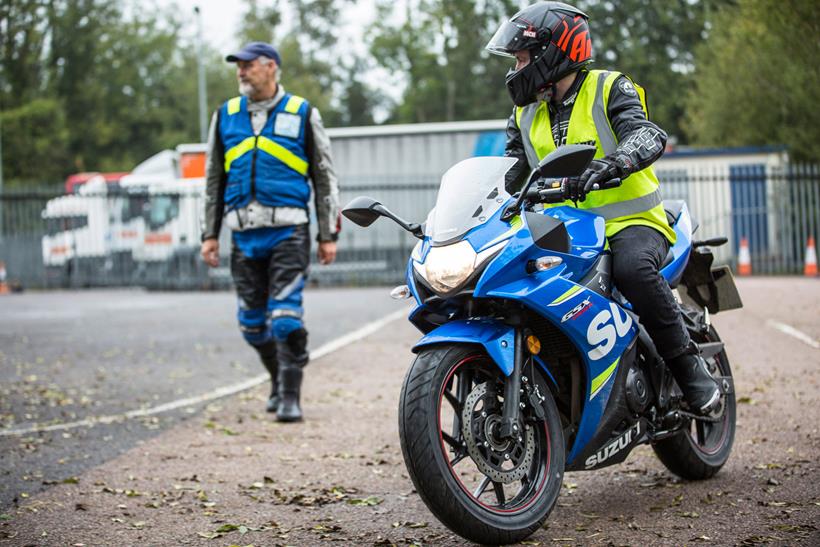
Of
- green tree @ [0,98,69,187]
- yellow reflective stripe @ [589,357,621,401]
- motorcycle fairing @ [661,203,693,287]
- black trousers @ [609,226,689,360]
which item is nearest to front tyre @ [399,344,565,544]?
yellow reflective stripe @ [589,357,621,401]

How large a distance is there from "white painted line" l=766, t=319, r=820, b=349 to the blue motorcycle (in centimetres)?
569

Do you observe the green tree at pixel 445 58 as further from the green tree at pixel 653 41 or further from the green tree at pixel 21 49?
the green tree at pixel 21 49

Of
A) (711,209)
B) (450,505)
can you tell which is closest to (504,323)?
(450,505)

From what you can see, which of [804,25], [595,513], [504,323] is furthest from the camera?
[804,25]

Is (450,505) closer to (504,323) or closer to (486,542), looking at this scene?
(486,542)

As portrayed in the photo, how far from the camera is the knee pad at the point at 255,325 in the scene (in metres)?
6.98

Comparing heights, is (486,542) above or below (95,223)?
below

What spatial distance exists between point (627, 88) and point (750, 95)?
80.5ft

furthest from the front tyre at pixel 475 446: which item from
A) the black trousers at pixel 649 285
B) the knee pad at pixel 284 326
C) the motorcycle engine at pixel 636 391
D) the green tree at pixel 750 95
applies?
the green tree at pixel 750 95

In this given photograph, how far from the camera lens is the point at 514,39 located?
4289 mm

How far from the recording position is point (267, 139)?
22.7 feet

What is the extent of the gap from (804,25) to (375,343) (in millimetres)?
7522

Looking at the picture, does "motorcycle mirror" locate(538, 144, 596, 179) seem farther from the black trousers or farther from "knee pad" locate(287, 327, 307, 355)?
"knee pad" locate(287, 327, 307, 355)

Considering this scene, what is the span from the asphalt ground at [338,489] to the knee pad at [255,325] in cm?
49
